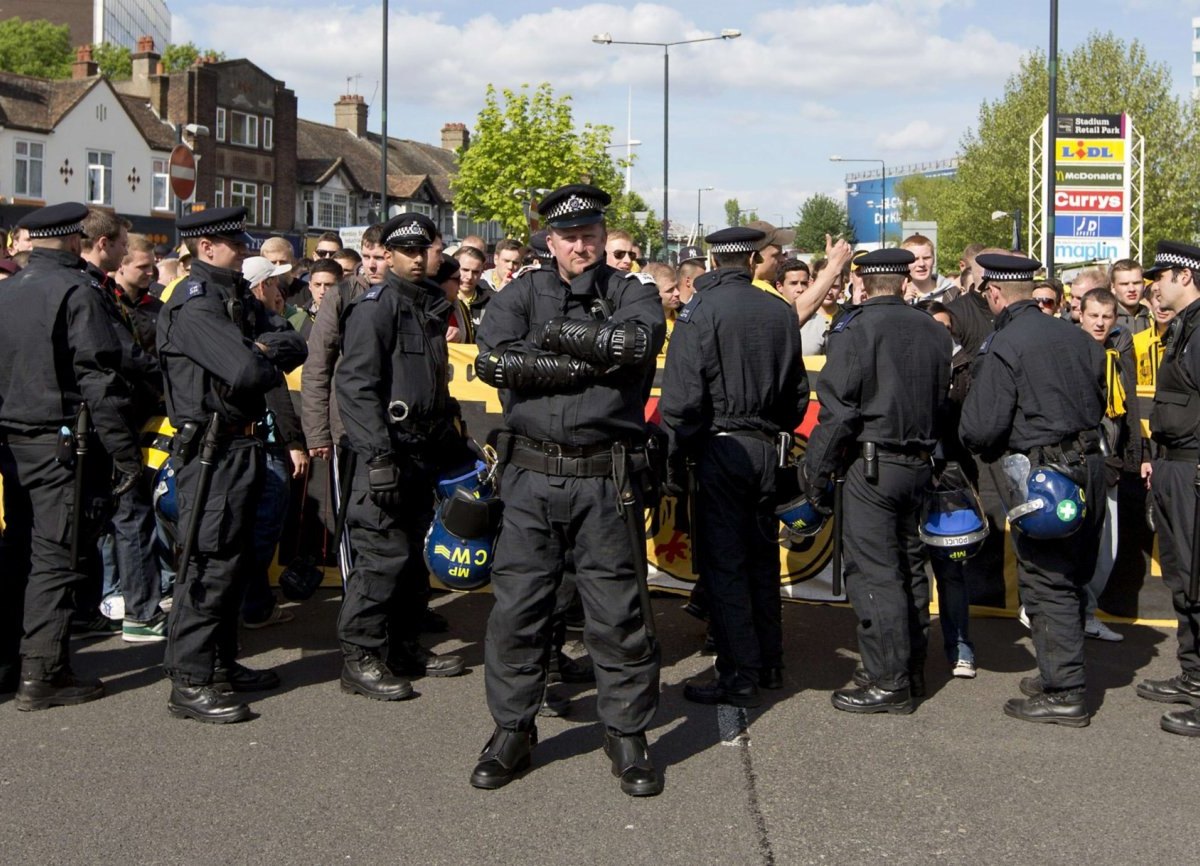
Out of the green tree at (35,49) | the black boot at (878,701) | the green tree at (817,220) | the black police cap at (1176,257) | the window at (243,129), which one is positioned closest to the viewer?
the black boot at (878,701)

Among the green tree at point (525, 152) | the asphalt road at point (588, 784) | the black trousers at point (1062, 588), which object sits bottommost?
the asphalt road at point (588, 784)

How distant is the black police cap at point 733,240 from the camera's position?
19.9 feet

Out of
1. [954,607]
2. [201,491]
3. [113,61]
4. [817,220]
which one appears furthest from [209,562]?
[817,220]

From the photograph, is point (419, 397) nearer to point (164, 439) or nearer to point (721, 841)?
point (164, 439)

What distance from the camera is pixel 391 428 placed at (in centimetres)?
593

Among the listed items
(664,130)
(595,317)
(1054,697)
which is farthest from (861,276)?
(664,130)

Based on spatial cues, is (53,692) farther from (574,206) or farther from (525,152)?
(525,152)

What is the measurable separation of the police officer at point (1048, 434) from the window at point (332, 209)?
59229 mm

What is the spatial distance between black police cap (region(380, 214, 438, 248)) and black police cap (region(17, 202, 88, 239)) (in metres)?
1.39

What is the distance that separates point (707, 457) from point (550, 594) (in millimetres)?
1333

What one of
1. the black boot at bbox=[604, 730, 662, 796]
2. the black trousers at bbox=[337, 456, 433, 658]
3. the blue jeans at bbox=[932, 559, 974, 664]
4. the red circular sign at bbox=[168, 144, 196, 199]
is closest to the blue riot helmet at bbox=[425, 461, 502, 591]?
the black trousers at bbox=[337, 456, 433, 658]

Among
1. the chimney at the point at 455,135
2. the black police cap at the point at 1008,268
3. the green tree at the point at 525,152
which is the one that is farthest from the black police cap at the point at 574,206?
the chimney at the point at 455,135

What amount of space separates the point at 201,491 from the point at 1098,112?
4318 cm

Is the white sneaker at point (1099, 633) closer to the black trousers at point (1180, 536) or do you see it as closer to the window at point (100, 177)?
the black trousers at point (1180, 536)
